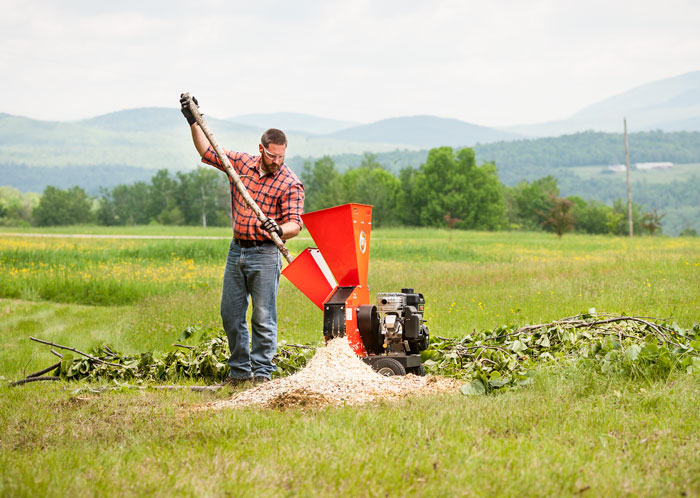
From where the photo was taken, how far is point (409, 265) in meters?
21.1

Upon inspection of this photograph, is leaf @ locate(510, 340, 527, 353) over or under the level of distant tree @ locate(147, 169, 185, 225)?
under

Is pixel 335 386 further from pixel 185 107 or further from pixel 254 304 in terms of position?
pixel 185 107

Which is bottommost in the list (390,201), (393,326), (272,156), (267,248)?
(393,326)

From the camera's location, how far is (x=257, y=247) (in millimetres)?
6488

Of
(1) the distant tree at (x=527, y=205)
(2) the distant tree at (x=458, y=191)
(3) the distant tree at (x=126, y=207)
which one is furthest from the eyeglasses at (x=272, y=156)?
(3) the distant tree at (x=126, y=207)

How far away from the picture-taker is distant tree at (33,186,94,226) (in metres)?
113

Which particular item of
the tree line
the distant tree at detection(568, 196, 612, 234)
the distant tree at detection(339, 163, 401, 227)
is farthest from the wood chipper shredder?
the distant tree at detection(568, 196, 612, 234)

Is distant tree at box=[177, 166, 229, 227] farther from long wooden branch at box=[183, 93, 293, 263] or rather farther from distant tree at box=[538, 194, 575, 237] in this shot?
long wooden branch at box=[183, 93, 293, 263]

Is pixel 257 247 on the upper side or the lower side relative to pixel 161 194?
lower

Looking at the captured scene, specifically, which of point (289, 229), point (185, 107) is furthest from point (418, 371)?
point (185, 107)

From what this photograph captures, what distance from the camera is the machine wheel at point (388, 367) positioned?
648 centimetres

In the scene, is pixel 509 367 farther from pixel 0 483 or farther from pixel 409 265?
pixel 409 265

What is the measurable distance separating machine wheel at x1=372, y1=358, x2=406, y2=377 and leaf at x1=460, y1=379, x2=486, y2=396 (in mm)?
730

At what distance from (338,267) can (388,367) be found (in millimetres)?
1097
